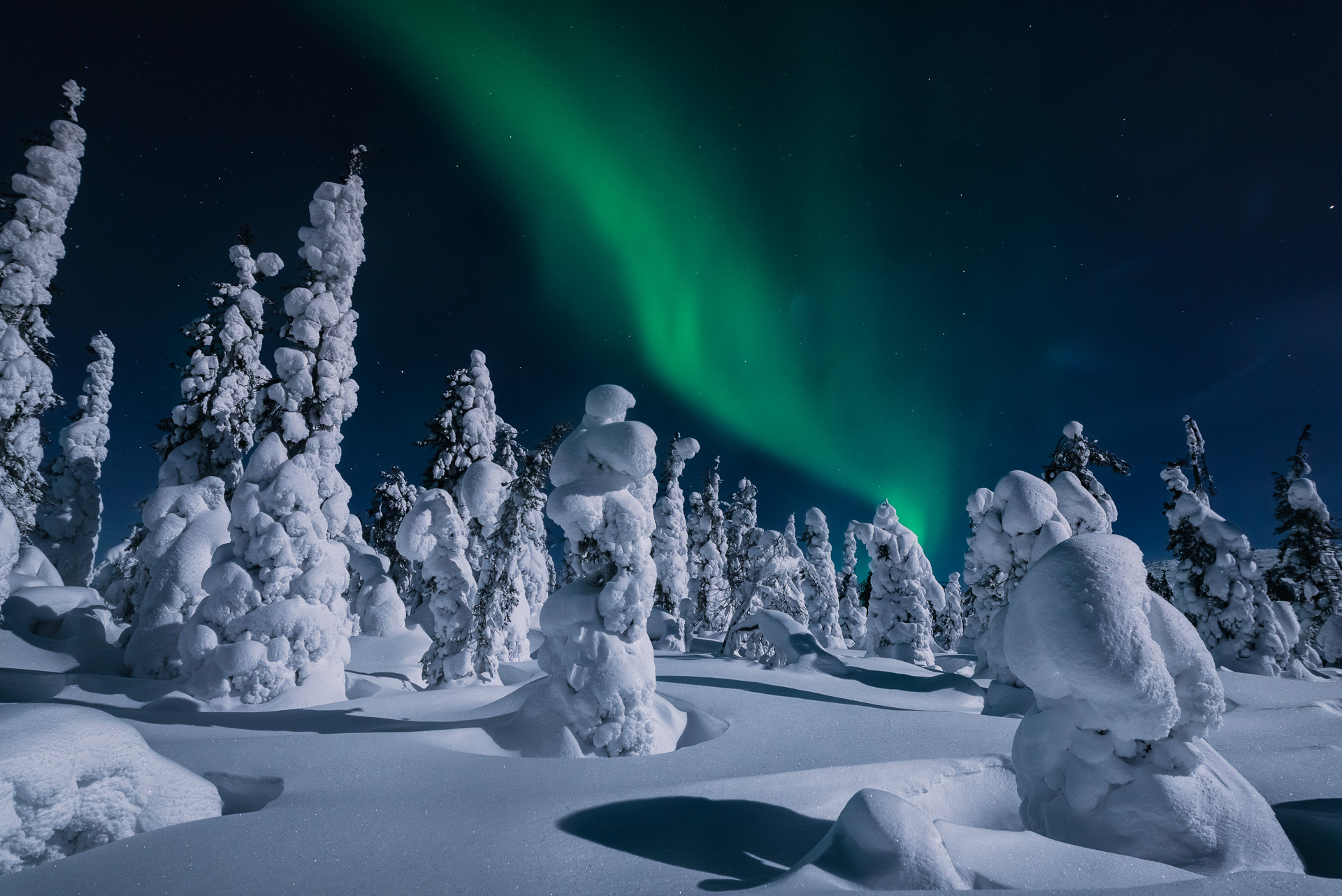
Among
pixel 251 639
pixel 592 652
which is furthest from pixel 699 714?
pixel 251 639

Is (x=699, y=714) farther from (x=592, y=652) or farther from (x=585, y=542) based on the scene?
(x=585, y=542)

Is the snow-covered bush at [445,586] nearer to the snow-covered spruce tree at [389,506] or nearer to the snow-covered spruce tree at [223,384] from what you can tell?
the snow-covered spruce tree at [223,384]

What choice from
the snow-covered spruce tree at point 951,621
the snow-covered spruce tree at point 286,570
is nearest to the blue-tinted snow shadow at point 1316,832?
the snow-covered spruce tree at point 286,570

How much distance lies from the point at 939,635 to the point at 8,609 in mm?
44778

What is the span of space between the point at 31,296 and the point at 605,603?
44.1ft

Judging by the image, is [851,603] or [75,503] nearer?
[75,503]

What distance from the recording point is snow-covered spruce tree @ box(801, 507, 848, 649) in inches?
1169

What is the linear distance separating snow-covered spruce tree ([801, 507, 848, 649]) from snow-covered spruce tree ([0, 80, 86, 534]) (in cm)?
2698

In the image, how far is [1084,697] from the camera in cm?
465

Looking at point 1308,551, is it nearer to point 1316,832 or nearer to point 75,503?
point 1316,832

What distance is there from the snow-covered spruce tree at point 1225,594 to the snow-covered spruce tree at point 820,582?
13992mm

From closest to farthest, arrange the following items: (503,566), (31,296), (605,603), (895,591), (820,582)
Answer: (605,603) < (31,296) < (503,566) < (895,591) < (820,582)

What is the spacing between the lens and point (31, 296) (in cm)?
1134

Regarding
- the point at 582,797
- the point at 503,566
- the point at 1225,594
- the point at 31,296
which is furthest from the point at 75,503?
the point at 1225,594
